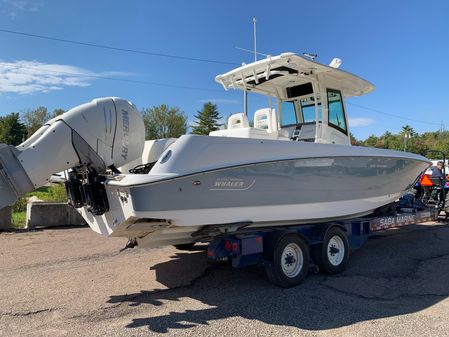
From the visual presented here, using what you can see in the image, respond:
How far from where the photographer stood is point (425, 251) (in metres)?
7.98

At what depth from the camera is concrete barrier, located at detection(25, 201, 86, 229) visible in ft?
34.7

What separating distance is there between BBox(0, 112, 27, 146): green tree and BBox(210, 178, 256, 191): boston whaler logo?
57.1 m

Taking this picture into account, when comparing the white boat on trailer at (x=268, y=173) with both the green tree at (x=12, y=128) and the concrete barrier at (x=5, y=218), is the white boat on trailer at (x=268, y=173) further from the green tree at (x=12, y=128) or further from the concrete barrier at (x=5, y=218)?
the green tree at (x=12, y=128)

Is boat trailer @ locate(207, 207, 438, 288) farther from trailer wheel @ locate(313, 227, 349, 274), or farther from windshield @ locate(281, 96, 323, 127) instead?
windshield @ locate(281, 96, 323, 127)

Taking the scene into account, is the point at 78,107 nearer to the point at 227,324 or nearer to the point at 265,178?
the point at 265,178

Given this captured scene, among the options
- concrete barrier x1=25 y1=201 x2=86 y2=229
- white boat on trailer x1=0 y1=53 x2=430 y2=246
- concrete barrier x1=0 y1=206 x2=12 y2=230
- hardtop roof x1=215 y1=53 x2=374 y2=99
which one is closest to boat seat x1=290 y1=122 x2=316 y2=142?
hardtop roof x1=215 y1=53 x2=374 y2=99

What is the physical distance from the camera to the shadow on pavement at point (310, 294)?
453 cm

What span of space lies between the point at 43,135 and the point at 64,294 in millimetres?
2047

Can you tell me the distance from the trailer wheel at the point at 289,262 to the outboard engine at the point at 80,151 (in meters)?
2.24

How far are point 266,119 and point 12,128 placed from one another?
58.4 m

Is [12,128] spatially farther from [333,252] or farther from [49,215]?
[333,252]

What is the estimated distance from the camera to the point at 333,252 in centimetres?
648

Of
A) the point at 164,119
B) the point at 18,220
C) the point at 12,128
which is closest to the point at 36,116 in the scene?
the point at 12,128

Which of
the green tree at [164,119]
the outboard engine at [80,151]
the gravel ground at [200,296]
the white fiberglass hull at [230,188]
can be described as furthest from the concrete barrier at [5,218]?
the green tree at [164,119]
